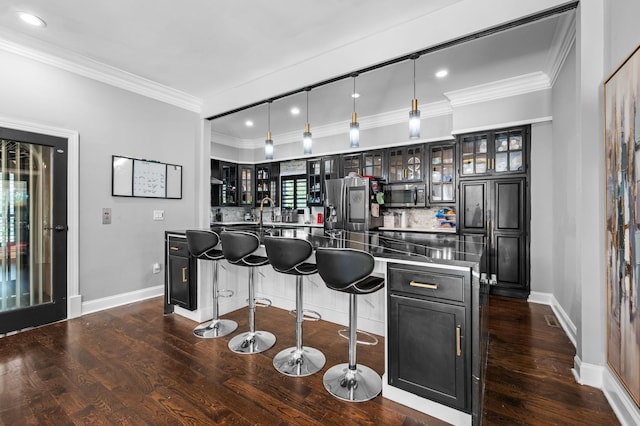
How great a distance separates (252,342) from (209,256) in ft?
2.90

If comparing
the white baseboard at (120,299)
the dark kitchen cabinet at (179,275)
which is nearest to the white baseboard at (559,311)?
the dark kitchen cabinet at (179,275)

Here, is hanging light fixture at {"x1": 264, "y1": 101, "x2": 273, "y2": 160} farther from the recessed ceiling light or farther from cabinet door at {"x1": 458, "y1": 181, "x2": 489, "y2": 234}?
cabinet door at {"x1": 458, "y1": 181, "x2": 489, "y2": 234}

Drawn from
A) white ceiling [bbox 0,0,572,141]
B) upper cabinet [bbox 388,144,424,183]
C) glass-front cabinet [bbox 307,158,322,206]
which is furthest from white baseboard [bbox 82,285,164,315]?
upper cabinet [bbox 388,144,424,183]

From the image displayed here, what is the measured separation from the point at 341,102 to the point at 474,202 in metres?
2.48

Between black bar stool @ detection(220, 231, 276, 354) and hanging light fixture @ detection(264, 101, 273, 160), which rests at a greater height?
hanging light fixture @ detection(264, 101, 273, 160)

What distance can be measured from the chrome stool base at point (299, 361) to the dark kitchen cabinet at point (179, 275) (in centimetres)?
131

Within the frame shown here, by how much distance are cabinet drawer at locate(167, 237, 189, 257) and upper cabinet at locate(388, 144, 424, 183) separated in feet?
11.2

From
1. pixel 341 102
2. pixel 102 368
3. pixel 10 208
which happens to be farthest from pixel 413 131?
pixel 10 208

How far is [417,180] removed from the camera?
4.84 metres

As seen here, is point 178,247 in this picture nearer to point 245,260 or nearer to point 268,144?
point 245,260

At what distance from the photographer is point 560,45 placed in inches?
117

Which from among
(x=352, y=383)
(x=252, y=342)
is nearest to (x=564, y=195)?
(x=352, y=383)

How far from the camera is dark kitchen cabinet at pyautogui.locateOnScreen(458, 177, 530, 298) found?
3.84 meters

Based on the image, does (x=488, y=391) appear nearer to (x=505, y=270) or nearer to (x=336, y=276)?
(x=336, y=276)
